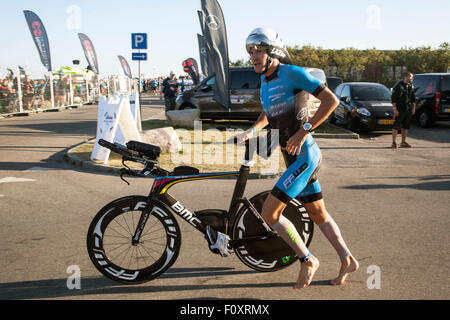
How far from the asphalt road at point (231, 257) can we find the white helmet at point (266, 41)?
1854 mm

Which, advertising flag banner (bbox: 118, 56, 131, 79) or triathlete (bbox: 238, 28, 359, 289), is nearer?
triathlete (bbox: 238, 28, 359, 289)

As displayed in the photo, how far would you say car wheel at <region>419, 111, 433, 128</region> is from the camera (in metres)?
15.4

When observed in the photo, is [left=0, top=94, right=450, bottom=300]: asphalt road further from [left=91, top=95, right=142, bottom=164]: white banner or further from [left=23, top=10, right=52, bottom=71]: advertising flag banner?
[left=23, top=10, right=52, bottom=71]: advertising flag banner

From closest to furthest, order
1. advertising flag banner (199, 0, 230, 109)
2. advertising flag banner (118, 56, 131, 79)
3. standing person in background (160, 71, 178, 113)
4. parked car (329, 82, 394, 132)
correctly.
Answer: advertising flag banner (199, 0, 230, 109)
parked car (329, 82, 394, 132)
standing person in background (160, 71, 178, 113)
advertising flag banner (118, 56, 131, 79)

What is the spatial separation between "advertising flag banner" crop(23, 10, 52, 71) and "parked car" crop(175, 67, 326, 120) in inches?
525

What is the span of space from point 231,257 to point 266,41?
207 centimetres

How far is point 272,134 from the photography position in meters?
3.23

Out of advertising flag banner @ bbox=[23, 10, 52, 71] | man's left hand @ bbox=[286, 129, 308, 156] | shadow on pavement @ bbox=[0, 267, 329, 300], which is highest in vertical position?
advertising flag banner @ bbox=[23, 10, 52, 71]

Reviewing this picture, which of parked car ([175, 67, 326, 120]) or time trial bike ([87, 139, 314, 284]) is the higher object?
parked car ([175, 67, 326, 120])

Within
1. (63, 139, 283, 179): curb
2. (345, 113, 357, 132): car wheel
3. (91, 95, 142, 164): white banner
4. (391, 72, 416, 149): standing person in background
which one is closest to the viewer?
(63, 139, 283, 179): curb

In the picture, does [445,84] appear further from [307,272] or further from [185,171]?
[185,171]

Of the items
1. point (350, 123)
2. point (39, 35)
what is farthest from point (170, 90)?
point (39, 35)

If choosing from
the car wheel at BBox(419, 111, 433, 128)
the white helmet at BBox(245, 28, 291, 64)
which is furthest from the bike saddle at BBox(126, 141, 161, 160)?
the car wheel at BBox(419, 111, 433, 128)
